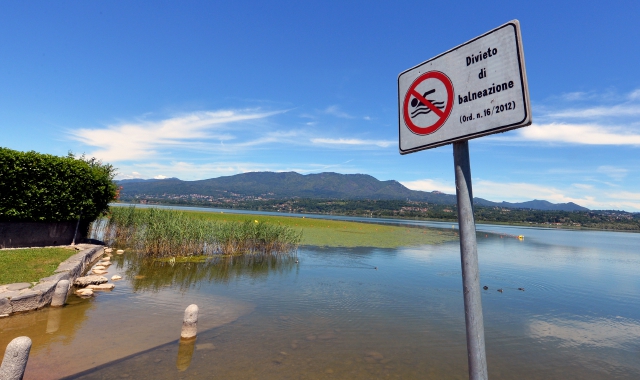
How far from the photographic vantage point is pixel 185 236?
1831 cm

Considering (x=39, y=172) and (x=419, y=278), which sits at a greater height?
(x=39, y=172)

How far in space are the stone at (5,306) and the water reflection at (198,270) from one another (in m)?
3.82

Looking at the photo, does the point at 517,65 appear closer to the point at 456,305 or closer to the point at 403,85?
the point at 403,85

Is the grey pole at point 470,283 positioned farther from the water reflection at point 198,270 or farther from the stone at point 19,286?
the water reflection at point 198,270

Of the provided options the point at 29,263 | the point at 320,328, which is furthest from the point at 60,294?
the point at 320,328

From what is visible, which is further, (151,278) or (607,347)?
(151,278)

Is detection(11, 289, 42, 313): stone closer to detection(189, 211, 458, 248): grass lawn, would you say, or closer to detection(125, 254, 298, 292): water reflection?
detection(125, 254, 298, 292): water reflection

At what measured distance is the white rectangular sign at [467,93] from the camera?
5.26 ft

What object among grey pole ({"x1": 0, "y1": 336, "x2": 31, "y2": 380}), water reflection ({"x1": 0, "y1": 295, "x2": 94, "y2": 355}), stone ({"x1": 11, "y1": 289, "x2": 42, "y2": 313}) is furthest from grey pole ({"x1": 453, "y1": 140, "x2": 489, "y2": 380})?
stone ({"x1": 11, "y1": 289, "x2": 42, "y2": 313})

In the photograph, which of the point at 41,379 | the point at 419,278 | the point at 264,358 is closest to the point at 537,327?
the point at 419,278

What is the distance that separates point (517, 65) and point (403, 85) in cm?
76

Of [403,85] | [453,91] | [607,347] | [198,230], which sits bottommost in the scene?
[607,347]

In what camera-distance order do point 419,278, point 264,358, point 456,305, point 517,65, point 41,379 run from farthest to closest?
point 419,278 < point 456,305 < point 264,358 < point 41,379 < point 517,65

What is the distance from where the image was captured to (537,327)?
10188 millimetres
